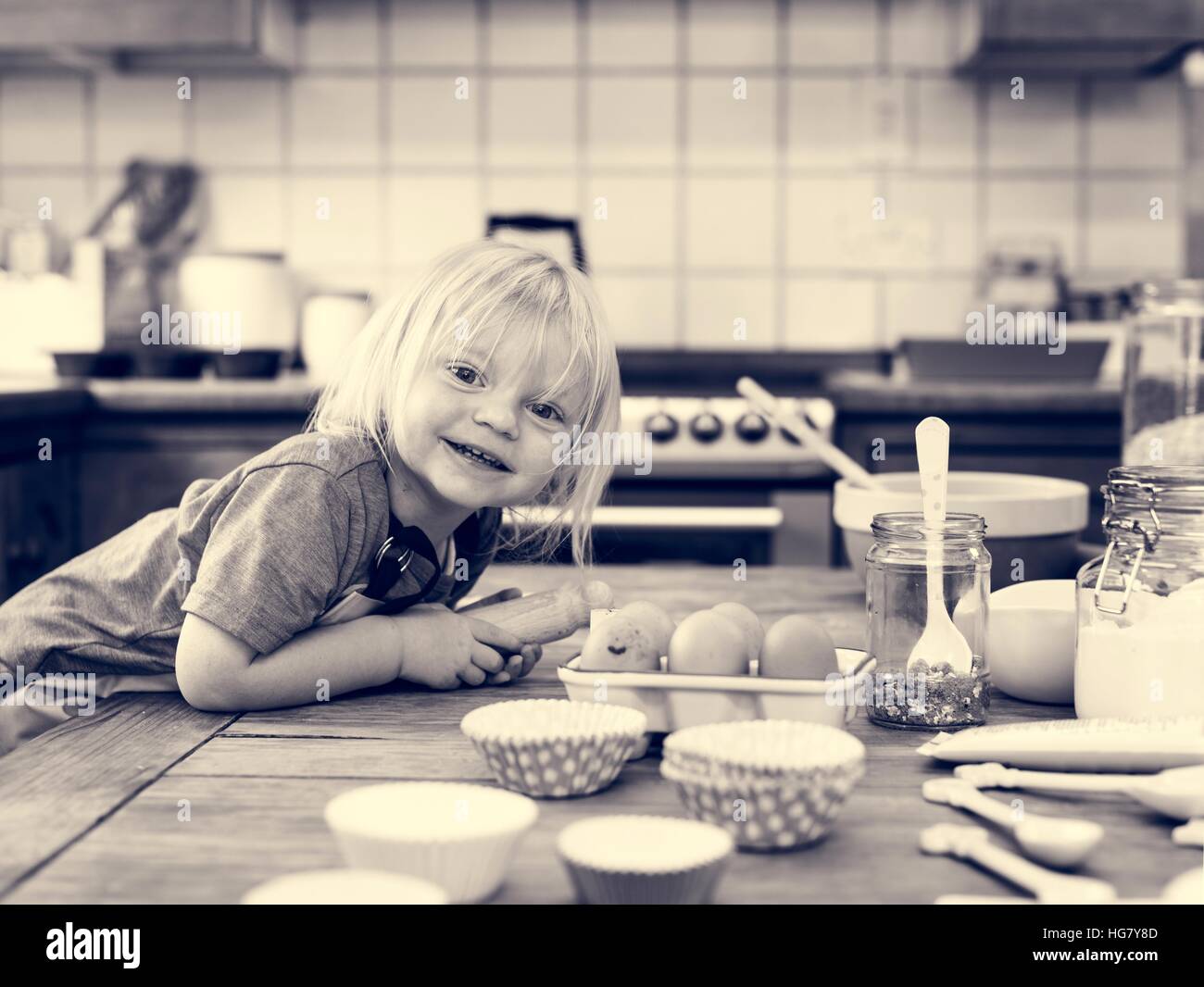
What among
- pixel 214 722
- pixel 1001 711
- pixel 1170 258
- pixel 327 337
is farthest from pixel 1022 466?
pixel 214 722

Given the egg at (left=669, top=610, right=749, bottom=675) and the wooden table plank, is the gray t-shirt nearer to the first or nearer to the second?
the wooden table plank

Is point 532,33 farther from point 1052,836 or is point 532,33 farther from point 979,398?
point 1052,836

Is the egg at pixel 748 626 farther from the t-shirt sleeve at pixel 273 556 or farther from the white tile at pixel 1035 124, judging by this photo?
the white tile at pixel 1035 124

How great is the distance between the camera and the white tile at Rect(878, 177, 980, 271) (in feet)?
9.90

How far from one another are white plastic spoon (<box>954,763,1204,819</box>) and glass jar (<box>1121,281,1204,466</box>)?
1.02 m

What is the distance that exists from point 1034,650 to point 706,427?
153cm

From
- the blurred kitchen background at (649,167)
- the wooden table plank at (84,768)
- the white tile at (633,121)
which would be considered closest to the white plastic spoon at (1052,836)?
the wooden table plank at (84,768)

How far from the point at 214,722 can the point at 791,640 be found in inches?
14.7

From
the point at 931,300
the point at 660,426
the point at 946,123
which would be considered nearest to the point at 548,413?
the point at 660,426

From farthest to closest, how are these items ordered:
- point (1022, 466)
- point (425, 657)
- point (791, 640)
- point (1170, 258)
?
1. point (1170, 258)
2. point (1022, 466)
3. point (425, 657)
4. point (791, 640)

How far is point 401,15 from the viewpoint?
119 inches

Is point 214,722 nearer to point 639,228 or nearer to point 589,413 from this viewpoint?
point 589,413

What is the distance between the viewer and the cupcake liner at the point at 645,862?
528 millimetres

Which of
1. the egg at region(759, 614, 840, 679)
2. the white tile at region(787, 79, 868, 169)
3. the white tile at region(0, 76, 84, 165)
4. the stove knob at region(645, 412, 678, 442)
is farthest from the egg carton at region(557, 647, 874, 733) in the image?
the white tile at region(0, 76, 84, 165)
